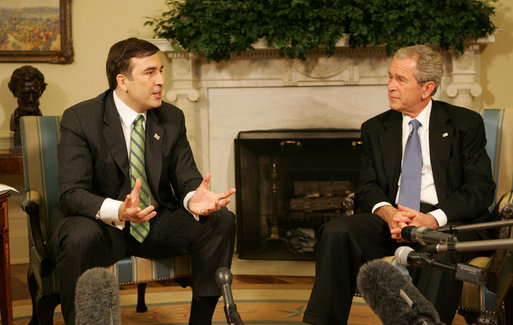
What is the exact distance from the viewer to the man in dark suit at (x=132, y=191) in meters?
2.14

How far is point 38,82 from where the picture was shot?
3.96 m

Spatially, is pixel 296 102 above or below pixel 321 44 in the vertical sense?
below

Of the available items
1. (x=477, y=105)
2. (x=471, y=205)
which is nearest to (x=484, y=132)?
(x=471, y=205)

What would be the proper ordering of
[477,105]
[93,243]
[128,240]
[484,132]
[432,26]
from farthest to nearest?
[477,105] < [432,26] < [484,132] < [128,240] < [93,243]

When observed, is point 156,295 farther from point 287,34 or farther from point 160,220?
point 287,34

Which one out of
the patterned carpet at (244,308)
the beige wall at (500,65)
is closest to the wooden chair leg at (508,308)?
the patterned carpet at (244,308)

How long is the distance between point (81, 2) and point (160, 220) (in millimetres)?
2572

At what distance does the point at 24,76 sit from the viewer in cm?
392

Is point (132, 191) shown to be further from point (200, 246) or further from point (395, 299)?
point (395, 299)

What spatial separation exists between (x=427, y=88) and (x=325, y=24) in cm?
139

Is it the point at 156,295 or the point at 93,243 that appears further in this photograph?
the point at 156,295

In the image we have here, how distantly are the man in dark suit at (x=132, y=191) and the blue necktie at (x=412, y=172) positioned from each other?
2.49 ft

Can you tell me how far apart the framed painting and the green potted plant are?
0.94 meters

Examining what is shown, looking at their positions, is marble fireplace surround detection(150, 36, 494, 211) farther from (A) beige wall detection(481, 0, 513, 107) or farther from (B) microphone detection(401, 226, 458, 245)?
(B) microphone detection(401, 226, 458, 245)
